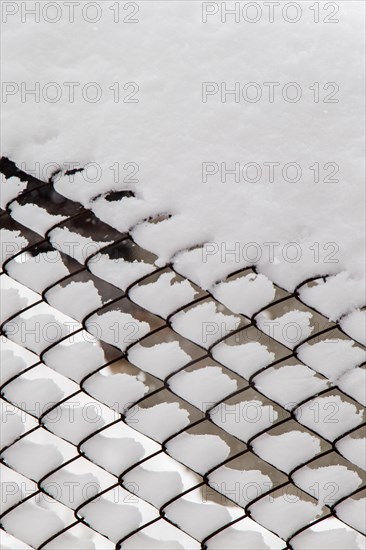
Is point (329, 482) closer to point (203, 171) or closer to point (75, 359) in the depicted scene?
point (75, 359)

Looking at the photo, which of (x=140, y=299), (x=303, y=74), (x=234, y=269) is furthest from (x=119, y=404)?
(x=303, y=74)

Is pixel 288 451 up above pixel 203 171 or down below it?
below

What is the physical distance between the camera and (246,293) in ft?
4.03

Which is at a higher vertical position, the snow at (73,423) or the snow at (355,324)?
the snow at (355,324)

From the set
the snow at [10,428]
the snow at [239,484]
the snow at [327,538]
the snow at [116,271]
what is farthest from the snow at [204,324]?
the snow at [327,538]

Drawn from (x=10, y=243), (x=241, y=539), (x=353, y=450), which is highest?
(x=10, y=243)

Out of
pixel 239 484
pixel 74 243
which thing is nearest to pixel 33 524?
pixel 239 484

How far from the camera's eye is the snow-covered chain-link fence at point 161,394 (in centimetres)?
125

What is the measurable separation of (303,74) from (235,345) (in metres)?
0.53

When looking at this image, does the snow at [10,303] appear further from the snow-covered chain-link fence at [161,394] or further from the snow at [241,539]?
the snow at [241,539]

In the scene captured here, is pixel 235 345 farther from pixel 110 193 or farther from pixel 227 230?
pixel 110 193

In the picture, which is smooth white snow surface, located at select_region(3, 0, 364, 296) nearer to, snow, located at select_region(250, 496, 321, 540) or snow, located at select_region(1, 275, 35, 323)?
snow, located at select_region(1, 275, 35, 323)

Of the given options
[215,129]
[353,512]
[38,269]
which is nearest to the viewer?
[215,129]

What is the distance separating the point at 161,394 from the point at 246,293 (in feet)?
1.49
